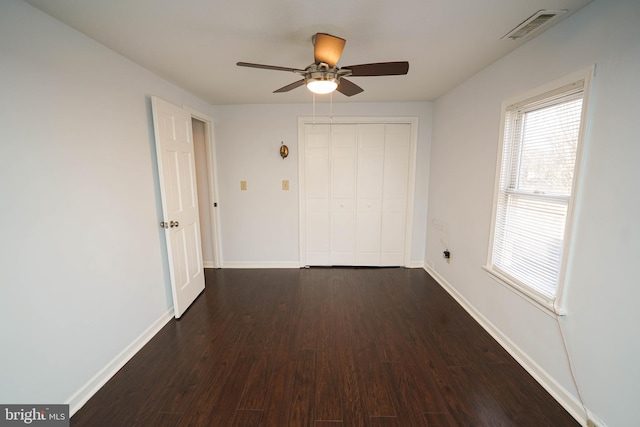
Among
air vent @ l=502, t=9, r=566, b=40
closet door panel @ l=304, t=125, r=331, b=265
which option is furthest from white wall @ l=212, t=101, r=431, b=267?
air vent @ l=502, t=9, r=566, b=40

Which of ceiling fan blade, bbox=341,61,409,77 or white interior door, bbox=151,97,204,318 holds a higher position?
ceiling fan blade, bbox=341,61,409,77

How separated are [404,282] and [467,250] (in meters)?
1.00

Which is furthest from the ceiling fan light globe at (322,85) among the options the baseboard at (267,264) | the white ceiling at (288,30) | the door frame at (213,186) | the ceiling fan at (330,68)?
the baseboard at (267,264)

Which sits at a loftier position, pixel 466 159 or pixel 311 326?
pixel 466 159

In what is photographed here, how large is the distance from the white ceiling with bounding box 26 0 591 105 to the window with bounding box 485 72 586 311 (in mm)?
549

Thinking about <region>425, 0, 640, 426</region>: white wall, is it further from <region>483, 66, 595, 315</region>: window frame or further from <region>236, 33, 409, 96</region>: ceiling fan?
<region>236, 33, 409, 96</region>: ceiling fan

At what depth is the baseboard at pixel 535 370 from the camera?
1.53 metres

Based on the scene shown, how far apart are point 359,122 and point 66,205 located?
3.21 meters

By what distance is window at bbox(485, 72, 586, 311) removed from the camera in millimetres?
1582

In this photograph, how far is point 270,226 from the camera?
387 cm

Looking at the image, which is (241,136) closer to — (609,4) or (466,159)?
(466,159)

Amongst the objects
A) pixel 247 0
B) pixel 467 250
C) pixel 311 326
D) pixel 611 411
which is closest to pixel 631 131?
pixel 611 411

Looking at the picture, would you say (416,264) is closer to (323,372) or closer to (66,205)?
(323,372)

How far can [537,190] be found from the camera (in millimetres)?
1844
